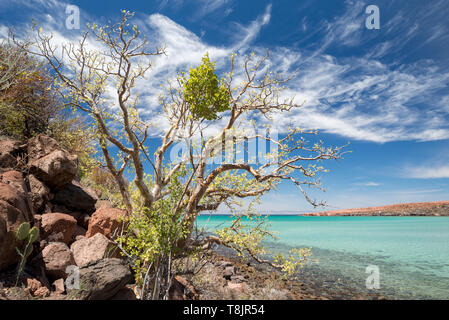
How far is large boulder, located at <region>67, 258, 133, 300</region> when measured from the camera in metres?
6.84

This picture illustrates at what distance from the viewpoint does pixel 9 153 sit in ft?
36.8

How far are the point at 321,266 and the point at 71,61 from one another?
23.5 meters

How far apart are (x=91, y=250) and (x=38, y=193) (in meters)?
3.82

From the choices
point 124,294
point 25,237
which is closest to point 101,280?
point 124,294

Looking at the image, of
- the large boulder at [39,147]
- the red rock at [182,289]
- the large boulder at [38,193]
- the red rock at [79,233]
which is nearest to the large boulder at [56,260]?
the red rock at [79,233]

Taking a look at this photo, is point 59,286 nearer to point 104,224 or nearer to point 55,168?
point 104,224

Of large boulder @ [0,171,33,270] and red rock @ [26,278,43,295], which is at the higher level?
large boulder @ [0,171,33,270]

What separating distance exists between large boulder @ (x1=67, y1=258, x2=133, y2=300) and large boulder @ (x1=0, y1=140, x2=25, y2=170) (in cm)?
707

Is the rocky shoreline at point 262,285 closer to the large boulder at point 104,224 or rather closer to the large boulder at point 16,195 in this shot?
the large boulder at point 104,224

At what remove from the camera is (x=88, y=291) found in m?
6.83

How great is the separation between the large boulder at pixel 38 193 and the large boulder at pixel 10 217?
2.40 meters

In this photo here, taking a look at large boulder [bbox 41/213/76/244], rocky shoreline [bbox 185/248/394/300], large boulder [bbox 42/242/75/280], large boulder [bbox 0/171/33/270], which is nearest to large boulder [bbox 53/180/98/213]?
large boulder [bbox 41/213/76/244]

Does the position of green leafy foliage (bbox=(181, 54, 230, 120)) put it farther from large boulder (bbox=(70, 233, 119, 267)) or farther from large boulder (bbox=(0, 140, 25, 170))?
large boulder (bbox=(0, 140, 25, 170))
